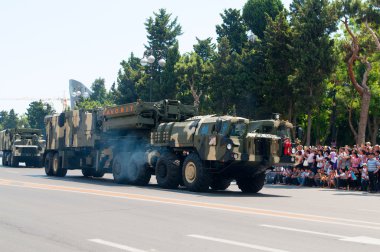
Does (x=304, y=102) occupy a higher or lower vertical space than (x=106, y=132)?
higher

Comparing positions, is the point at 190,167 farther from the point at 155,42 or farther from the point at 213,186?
the point at 155,42

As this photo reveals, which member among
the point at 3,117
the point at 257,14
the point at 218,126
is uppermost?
the point at 3,117

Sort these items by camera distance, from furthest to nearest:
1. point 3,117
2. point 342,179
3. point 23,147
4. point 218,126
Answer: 1. point 3,117
2. point 23,147
3. point 342,179
4. point 218,126

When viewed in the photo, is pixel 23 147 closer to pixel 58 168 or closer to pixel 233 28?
pixel 58 168

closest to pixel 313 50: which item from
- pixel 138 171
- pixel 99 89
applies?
pixel 138 171

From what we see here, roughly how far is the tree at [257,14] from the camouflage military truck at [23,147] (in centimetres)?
2093

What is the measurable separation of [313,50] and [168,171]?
2138 centimetres

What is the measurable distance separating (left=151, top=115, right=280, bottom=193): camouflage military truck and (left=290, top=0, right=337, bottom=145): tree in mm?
19733

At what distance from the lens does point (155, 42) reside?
76.5 m

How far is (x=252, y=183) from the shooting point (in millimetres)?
21062

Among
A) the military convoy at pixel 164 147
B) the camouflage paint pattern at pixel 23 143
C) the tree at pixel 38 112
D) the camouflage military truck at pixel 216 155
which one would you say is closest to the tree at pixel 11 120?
the tree at pixel 38 112

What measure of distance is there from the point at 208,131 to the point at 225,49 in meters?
28.9

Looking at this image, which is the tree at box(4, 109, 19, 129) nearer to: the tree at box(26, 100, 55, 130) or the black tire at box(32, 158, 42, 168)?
the tree at box(26, 100, 55, 130)

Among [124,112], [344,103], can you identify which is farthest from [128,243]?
[344,103]
